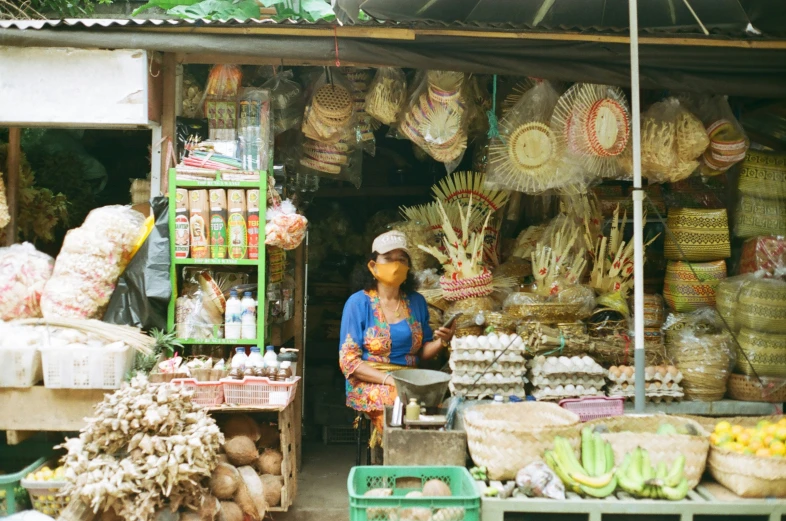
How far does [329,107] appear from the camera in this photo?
528 cm

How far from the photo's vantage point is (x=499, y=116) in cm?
543

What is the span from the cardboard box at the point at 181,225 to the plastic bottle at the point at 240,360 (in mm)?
688

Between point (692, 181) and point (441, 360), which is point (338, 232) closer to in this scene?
point (441, 360)

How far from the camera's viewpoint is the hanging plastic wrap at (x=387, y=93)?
17.0 feet

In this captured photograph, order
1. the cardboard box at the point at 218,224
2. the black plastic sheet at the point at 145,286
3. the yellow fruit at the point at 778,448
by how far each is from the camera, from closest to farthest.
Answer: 1. the yellow fruit at the point at 778,448
2. the black plastic sheet at the point at 145,286
3. the cardboard box at the point at 218,224

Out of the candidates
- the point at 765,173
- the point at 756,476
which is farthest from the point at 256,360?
the point at 765,173

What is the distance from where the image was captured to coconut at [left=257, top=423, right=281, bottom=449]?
4.75 metres

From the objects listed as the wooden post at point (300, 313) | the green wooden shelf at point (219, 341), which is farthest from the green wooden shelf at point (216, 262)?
the wooden post at point (300, 313)

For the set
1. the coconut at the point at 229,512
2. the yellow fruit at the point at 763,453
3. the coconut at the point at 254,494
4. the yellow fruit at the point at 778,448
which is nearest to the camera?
the yellow fruit at the point at 763,453

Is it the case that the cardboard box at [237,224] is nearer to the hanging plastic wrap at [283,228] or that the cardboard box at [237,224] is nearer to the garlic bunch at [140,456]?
the hanging plastic wrap at [283,228]

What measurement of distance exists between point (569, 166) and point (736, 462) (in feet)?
7.54

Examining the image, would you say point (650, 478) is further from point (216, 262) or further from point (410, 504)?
point (216, 262)

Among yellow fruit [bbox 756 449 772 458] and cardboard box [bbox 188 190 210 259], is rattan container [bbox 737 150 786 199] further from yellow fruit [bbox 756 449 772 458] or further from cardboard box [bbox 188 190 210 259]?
cardboard box [bbox 188 190 210 259]

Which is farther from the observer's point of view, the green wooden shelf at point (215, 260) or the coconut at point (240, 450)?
the green wooden shelf at point (215, 260)
